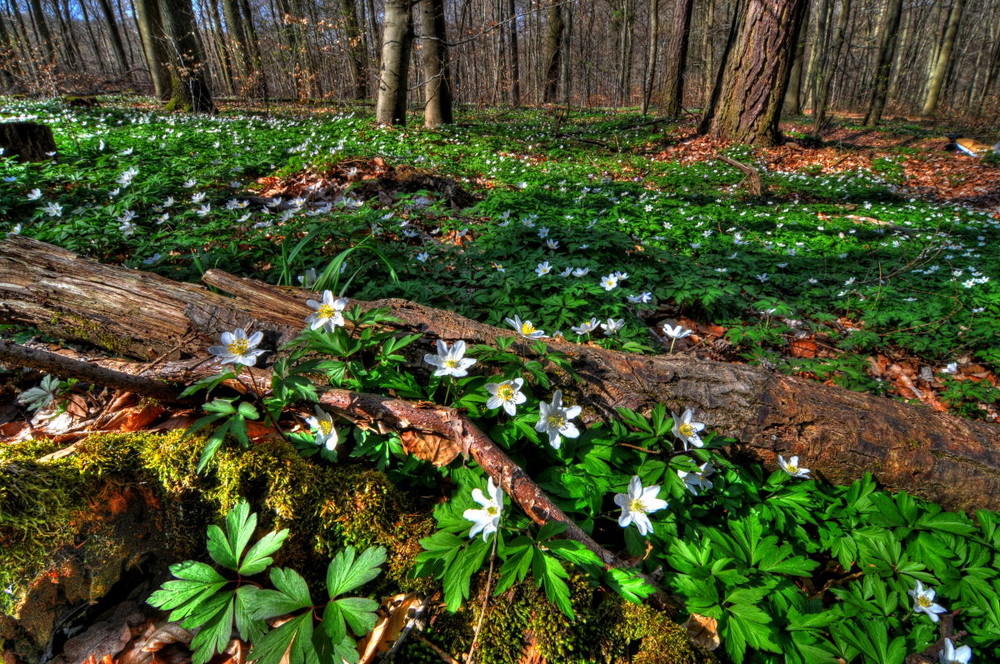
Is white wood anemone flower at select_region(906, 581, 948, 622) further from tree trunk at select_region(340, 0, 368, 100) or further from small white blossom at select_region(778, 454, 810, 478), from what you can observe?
tree trunk at select_region(340, 0, 368, 100)

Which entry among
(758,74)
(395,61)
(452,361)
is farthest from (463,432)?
(758,74)

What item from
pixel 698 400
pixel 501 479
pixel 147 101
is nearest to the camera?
pixel 501 479

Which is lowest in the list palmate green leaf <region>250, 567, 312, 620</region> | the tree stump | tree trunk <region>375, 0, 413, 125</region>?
palmate green leaf <region>250, 567, 312, 620</region>

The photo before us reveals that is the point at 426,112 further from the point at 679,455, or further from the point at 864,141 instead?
the point at 864,141

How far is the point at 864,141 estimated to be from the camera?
1486 centimetres

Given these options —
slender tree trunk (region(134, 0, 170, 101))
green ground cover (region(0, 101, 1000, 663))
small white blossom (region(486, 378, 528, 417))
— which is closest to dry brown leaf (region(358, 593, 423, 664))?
green ground cover (region(0, 101, 1000, 663))

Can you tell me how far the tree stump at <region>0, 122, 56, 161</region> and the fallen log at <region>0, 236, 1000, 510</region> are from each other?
5250mm

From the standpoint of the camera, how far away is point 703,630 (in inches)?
50.6

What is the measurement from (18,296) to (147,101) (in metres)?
17.8

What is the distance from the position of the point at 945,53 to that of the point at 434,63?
24.2 meters

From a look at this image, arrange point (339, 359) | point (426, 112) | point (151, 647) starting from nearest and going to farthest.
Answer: point (151, 647), point (339, 359), point (426, 112)

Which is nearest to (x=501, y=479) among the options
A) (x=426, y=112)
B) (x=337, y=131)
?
(x=337, y=131)

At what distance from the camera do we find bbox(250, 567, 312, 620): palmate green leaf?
1.03 m

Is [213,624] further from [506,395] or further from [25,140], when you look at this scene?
[25,140]
